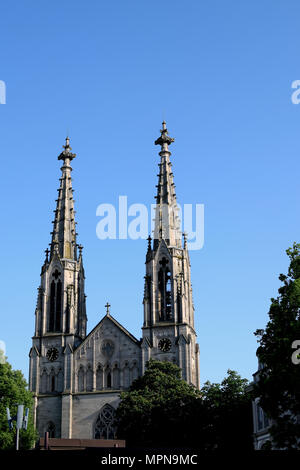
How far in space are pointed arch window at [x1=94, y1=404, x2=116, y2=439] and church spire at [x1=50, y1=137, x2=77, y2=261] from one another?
59.8ft

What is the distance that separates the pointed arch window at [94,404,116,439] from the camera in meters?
71.9

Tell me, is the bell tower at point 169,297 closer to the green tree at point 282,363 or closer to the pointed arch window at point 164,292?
the pointed arch window at point 164,292

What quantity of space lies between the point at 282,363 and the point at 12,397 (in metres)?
40.4

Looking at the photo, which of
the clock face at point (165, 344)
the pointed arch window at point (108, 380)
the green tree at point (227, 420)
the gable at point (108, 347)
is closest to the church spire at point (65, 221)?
the gable at point (108, 347)

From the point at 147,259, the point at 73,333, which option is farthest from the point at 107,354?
the point at 147,259

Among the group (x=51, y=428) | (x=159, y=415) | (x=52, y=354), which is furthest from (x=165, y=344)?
(x=159, y=415)

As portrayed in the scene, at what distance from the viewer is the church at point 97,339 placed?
7312cm

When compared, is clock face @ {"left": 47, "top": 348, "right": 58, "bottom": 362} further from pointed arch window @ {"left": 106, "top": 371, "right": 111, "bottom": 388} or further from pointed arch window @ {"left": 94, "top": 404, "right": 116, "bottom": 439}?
pointed arch window @ {"left": 94, "top": 404, "right": 116, "bottom": 439}

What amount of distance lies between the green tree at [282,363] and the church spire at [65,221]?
4944 centimetres

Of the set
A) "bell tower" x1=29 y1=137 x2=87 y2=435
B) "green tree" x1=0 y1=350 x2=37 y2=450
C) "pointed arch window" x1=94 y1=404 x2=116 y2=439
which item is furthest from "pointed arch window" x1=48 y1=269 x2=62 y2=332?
"pointed arch window" x1=94 y1=404 x2=116 y2=439

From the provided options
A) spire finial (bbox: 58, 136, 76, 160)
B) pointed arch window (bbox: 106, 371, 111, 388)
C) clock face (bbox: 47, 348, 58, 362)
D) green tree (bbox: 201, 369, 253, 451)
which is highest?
spire finial (bbox: 58, 136, 76, 160)

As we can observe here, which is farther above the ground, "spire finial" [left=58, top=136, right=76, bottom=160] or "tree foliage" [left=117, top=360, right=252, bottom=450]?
"spire finial" [left=58, top=136, right=76, bottom=160]
